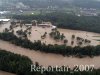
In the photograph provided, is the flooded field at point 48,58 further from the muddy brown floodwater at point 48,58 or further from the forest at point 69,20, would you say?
the forest at point 69,20

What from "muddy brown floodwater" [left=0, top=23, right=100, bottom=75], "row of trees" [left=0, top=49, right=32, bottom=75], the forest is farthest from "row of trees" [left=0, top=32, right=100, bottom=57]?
the forest

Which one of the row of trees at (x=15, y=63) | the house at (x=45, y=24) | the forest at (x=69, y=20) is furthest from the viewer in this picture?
the house at (x=45, y=24)

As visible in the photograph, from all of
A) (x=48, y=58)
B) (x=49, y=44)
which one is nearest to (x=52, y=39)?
(x=49, y=44)

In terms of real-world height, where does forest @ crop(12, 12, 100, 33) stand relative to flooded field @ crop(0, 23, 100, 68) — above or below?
above

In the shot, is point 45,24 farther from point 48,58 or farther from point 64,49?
point 48,58

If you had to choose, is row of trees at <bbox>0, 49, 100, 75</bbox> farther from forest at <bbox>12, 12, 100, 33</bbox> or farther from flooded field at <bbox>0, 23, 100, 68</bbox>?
forest at <bbox>12, 12, 100, 33</bbox>

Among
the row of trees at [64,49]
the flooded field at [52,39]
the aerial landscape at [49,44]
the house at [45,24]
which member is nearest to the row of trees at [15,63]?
the aerial landscape at [49,44]

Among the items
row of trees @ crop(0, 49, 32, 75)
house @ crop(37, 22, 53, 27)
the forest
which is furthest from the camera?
house @ crop(37, 22, 53, 27)
